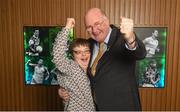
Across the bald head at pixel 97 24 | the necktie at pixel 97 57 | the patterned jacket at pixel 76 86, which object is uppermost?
the bald head at pixel 97 24

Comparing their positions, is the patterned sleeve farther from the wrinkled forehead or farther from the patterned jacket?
the wrinkled forehead

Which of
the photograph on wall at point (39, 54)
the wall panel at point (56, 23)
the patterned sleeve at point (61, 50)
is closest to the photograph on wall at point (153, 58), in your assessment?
the wall panel at point (56, 23)

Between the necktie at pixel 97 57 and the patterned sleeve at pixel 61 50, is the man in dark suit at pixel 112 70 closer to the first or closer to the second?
the necktie at pixel 97 57

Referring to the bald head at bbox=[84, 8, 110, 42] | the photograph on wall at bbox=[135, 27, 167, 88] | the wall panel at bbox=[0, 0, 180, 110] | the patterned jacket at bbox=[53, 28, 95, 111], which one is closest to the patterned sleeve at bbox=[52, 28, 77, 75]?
the patterned jacket at bbox=[53, 28, 95, 111]

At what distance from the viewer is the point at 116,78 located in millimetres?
1505

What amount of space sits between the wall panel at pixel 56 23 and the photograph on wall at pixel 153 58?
55 millimetres

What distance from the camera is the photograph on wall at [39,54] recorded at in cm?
274

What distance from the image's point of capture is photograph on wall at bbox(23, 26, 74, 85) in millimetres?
2736

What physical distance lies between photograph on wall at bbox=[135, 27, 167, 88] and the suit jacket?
43.7 inches

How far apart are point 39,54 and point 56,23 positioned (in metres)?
0.40

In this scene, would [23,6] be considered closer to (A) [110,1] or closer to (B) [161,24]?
(A) [110,1]

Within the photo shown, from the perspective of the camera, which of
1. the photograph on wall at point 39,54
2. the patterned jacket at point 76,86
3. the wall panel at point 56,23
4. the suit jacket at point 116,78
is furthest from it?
the photograph on wall at point 39,54

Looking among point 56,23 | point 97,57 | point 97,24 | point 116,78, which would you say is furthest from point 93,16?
point 56,23

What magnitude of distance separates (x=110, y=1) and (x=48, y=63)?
0.98 meters
